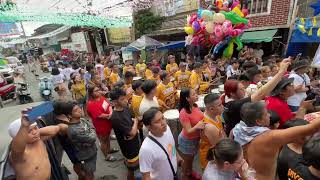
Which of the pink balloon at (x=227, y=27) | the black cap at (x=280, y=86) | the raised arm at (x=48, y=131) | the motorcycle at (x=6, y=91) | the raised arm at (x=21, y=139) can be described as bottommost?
the motorcycle at (x=6, y=91)

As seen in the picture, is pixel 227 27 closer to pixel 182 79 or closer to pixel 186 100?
pixel 182 79

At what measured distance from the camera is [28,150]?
251 centimetres

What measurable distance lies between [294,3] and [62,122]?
376 inches

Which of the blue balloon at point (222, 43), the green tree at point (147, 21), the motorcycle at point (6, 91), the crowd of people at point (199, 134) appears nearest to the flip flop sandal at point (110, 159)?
the crowd of people at point (199, 134)

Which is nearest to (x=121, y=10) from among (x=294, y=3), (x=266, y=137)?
(x=294, y=3)

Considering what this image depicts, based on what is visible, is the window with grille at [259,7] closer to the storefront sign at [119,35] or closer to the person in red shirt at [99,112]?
the person in red shirt at [99,112]

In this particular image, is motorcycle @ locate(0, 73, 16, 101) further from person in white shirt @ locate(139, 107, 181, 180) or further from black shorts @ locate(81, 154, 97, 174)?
person in white shirt @ locate(139, 107, 181, 180)

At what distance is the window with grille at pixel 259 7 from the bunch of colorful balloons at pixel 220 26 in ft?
7.10

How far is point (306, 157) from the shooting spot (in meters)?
1.80

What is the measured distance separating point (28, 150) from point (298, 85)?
434 cm

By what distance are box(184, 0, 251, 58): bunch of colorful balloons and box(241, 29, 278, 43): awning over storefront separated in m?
1.47

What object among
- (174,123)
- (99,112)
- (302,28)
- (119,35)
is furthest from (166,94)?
(119,35)

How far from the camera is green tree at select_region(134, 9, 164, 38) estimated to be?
59.3 feet

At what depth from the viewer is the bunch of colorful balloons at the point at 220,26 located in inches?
309
